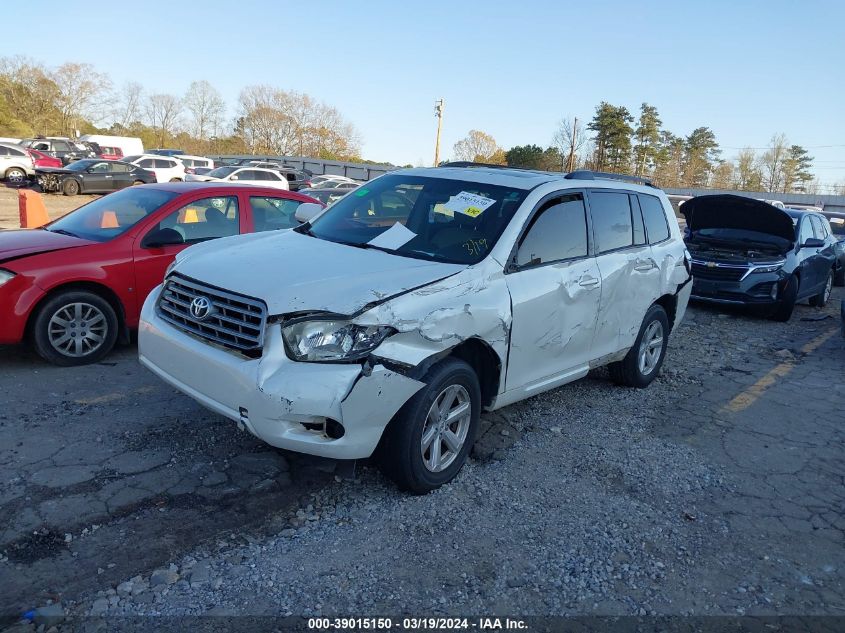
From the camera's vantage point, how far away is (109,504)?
3473 millimetres

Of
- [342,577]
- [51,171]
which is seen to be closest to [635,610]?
[342,577]

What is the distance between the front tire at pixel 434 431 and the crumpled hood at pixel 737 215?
783 cm

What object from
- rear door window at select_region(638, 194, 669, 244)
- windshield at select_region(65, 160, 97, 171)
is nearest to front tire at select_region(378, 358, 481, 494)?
rear door window at select_region(638, 194, 669, 244)

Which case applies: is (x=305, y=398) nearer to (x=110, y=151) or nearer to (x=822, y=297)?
(x=822, y=297)

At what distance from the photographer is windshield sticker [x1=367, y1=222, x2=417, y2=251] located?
4.30 meters

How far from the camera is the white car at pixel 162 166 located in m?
29.5

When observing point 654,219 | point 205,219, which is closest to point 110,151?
point 205,219

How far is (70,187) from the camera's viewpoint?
82.0 ft

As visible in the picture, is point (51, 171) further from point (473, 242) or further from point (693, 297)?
point (473, 242)

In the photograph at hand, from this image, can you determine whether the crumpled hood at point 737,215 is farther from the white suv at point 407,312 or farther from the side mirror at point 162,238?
the side mirror at point 162,238

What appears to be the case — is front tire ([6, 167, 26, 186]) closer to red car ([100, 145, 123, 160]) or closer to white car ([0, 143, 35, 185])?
white car ([0, 143, 35, 185])

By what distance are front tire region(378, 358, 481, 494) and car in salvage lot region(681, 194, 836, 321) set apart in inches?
293

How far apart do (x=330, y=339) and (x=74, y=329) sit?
10.8ft

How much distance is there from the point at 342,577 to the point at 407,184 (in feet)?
9.74
